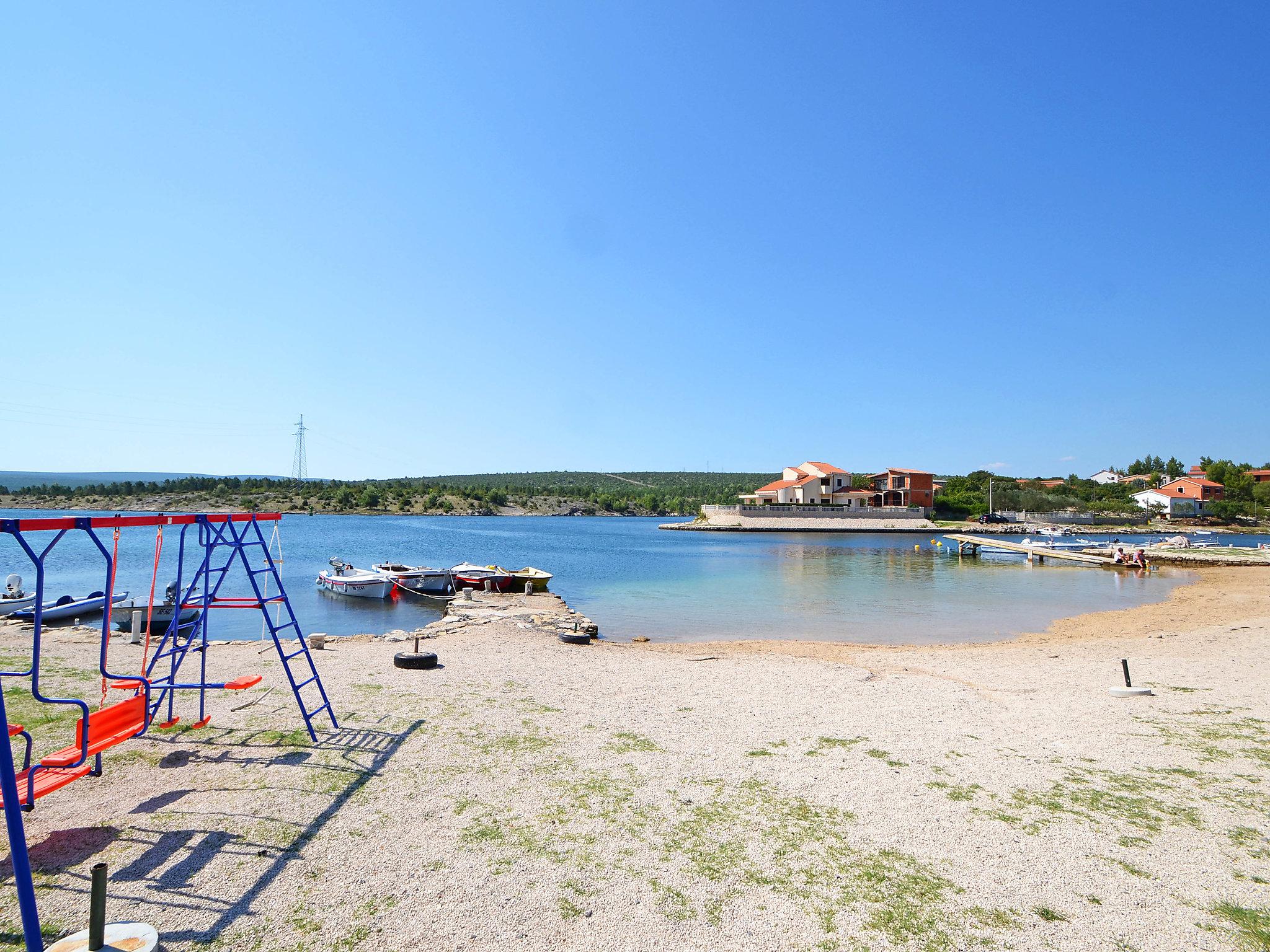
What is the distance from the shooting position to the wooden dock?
155 feet

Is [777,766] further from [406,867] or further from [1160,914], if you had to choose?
[406,867]

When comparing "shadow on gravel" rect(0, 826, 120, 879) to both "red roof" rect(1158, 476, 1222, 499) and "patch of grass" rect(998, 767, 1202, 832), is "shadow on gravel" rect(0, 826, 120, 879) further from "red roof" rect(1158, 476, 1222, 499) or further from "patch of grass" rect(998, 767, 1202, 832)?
"red roof" rect(1158, 476, 1222, 499)

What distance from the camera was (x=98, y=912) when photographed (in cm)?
366

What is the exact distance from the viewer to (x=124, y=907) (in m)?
4.41

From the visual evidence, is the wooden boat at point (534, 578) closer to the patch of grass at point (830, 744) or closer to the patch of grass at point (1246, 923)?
the patch of grass at point (830, 744)

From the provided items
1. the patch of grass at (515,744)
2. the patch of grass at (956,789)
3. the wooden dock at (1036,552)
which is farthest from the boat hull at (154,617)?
the wooden dock at (1036,552)

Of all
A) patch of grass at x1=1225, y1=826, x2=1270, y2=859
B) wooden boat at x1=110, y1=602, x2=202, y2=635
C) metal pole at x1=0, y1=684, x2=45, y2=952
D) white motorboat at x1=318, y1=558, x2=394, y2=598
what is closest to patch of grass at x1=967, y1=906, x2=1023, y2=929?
patch of grass at x1=1225, y1=826, x2=1270, y2=859

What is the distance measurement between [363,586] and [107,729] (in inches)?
964

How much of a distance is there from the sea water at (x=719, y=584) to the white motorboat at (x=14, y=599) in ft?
10.2

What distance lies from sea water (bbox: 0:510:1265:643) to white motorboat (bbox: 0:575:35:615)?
3118 mm

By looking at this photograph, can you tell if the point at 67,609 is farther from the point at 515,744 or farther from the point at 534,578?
the point at 515,744

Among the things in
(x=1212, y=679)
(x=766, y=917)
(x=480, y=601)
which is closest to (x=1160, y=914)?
(x=766, y=917)

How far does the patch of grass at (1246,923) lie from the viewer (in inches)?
170

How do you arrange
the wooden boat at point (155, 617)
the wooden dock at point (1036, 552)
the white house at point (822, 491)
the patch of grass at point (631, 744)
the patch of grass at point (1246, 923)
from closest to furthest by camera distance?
the patch of grass at point (1246, 923) < the patch of grass at point (631, 744) < the wooden boat at point (155, 617) < the wooden dock at point (1036, 552) < the white house at point (822, 491)
